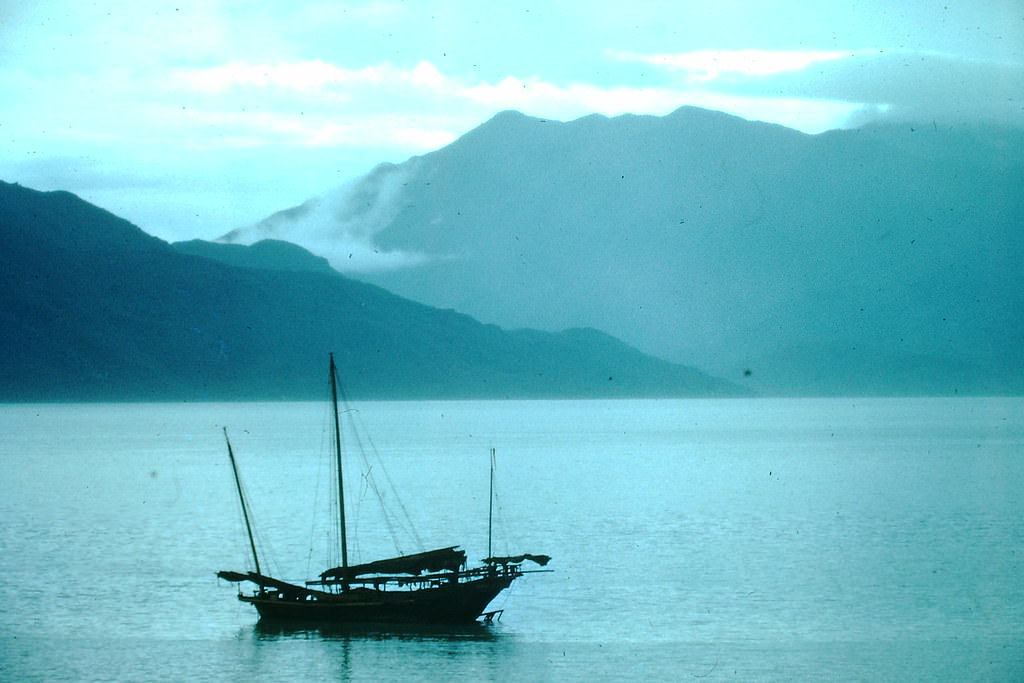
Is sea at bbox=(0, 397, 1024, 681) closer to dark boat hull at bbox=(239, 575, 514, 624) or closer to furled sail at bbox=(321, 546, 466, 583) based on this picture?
dark boat hull at bbox=(239, 575, 514, 624)

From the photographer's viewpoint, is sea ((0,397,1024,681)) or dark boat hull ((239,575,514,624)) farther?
dark boat hull ((239,575,514,624))

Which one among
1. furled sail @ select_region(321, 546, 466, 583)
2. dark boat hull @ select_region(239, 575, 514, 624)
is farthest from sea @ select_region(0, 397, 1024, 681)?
furled sail @ select_region(321, 546, 466, 583)

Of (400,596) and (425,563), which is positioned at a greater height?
(425,563)

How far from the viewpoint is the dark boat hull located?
44.3 meters

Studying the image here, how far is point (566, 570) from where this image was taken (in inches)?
2292

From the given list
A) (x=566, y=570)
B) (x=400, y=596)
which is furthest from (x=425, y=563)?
(x=566, y=570)

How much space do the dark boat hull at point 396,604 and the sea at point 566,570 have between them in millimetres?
629

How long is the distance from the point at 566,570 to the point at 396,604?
49.9ft

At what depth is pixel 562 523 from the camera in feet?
254

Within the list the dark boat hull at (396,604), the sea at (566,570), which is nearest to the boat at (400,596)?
the dark boat hull at (396,604)

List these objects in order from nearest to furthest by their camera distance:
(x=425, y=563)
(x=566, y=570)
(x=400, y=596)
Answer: (x=425, y=563) < (x=400, y=596) < (x=566, y=570)

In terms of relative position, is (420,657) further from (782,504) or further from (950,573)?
(782,504)

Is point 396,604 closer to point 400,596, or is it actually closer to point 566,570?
point 400,596

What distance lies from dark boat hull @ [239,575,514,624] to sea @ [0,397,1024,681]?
24.8 inches
